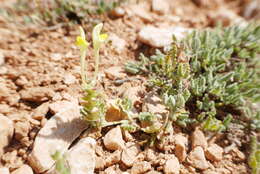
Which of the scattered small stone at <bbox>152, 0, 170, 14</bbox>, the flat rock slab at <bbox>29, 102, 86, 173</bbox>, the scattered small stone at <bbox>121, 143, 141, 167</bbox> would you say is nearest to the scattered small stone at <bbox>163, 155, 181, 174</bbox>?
the scattered small stone at <bbox>121, 143, 141, 167</bbox>

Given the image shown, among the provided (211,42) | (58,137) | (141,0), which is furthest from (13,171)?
(141,0)

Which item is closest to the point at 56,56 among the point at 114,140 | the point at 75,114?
the point at 75,114

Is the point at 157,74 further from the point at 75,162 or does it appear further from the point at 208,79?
the point at 75,162

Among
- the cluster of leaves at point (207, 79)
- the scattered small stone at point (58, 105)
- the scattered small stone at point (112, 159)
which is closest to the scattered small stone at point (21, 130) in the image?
the scattered small stone at point (58, 105)

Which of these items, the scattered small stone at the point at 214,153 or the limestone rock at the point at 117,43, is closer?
the scattered small stone at the point at 214,153

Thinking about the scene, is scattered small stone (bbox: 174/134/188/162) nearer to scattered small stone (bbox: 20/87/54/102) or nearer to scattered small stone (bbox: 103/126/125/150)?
scattered small stone (bbox: 103/126/125/150)

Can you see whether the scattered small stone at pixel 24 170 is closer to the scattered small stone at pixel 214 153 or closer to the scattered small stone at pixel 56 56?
the scattered small stone at pixel 56 56

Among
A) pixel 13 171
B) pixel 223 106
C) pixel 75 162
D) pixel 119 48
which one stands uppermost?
pixel 119 48
